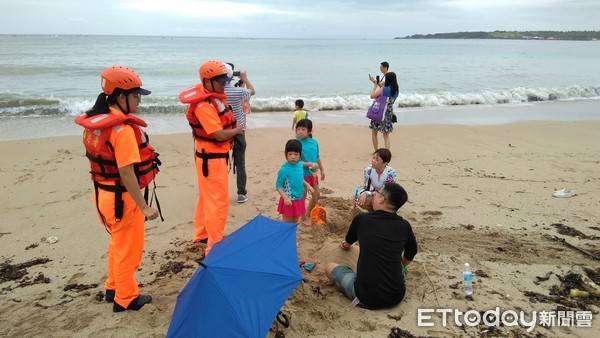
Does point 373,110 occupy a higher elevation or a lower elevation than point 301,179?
higher

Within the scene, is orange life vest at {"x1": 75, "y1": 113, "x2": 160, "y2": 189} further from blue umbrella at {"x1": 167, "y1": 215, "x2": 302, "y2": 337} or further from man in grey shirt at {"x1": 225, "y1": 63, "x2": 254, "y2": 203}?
man in grey shirt at {"x1": 225, "y1": 63, "x2": 254, "y2": 203}

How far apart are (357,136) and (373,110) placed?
2613mm

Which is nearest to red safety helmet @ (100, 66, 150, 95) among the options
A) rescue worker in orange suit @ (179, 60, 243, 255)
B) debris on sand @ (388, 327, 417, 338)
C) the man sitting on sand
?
rescue worker in orange suit @ (179, 60, 243, 255)

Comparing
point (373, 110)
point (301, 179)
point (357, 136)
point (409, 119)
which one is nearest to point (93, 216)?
point (301, 179)

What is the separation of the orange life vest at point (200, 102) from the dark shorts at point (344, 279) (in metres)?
1.77

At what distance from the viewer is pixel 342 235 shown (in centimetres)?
529

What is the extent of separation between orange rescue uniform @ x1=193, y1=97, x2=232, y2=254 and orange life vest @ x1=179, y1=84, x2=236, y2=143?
1.5 inches

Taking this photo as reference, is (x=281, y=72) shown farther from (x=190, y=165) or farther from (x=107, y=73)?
(x=107, y=73)

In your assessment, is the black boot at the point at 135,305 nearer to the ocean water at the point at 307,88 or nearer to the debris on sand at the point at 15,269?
the debris on sand at the point at 15,269

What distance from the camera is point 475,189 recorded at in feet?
22.6

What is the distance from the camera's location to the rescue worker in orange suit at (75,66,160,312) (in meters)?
3.11

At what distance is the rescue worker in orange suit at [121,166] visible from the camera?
311cm

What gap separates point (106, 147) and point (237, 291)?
151cm

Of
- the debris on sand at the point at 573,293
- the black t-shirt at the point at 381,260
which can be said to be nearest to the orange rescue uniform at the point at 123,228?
the black t-shirt at the point at 381,260
